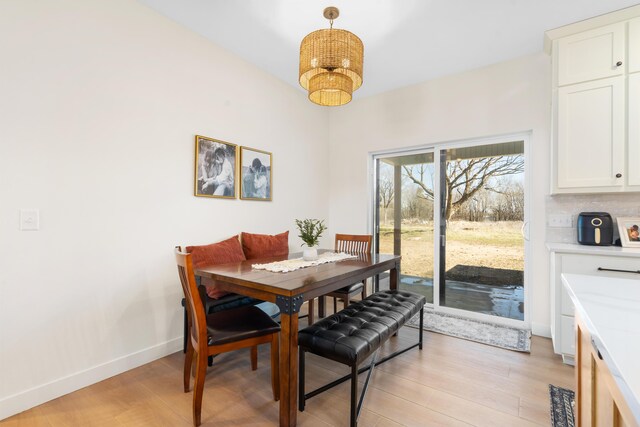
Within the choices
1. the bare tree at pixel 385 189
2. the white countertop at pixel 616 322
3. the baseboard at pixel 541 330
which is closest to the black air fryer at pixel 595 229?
the baseboard at pixel 541 330

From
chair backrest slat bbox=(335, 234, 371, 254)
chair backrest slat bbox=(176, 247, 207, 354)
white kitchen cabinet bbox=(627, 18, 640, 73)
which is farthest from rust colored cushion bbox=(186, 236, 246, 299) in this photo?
white kitchen cabinet bbox=(627, 18, 640, 73)

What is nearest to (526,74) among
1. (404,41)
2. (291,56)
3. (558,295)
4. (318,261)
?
(404,41)

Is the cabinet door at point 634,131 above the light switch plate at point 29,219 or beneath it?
above

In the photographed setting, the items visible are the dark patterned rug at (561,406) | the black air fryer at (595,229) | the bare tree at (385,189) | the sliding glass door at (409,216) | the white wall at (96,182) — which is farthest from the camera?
the bare tree at (385,189)

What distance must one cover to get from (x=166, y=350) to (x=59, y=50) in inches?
90.5

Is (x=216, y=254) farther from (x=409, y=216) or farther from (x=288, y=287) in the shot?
(x=409, y=216)

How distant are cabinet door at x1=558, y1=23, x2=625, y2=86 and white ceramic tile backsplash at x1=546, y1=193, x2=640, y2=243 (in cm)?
100

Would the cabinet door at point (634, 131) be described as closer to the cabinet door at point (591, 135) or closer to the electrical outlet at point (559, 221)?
the cabinet door at point (591, 135)

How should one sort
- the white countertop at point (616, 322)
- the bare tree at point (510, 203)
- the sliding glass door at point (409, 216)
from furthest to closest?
the sliding glass door at point (409, 216) → the bare tree at point (510, 203) → the white countertop at point (616, 322)

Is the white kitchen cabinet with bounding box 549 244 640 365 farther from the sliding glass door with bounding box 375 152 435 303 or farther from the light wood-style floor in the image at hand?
the sliding glass door with bounding box 375 152 435 303

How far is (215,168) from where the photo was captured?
2832 millimetres

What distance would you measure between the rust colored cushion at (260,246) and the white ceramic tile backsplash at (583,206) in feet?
8.65

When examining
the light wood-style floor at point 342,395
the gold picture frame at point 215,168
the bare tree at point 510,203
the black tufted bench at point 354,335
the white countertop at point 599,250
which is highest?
the gold picture frame at point 215,168

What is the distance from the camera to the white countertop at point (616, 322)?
0.59 metres
